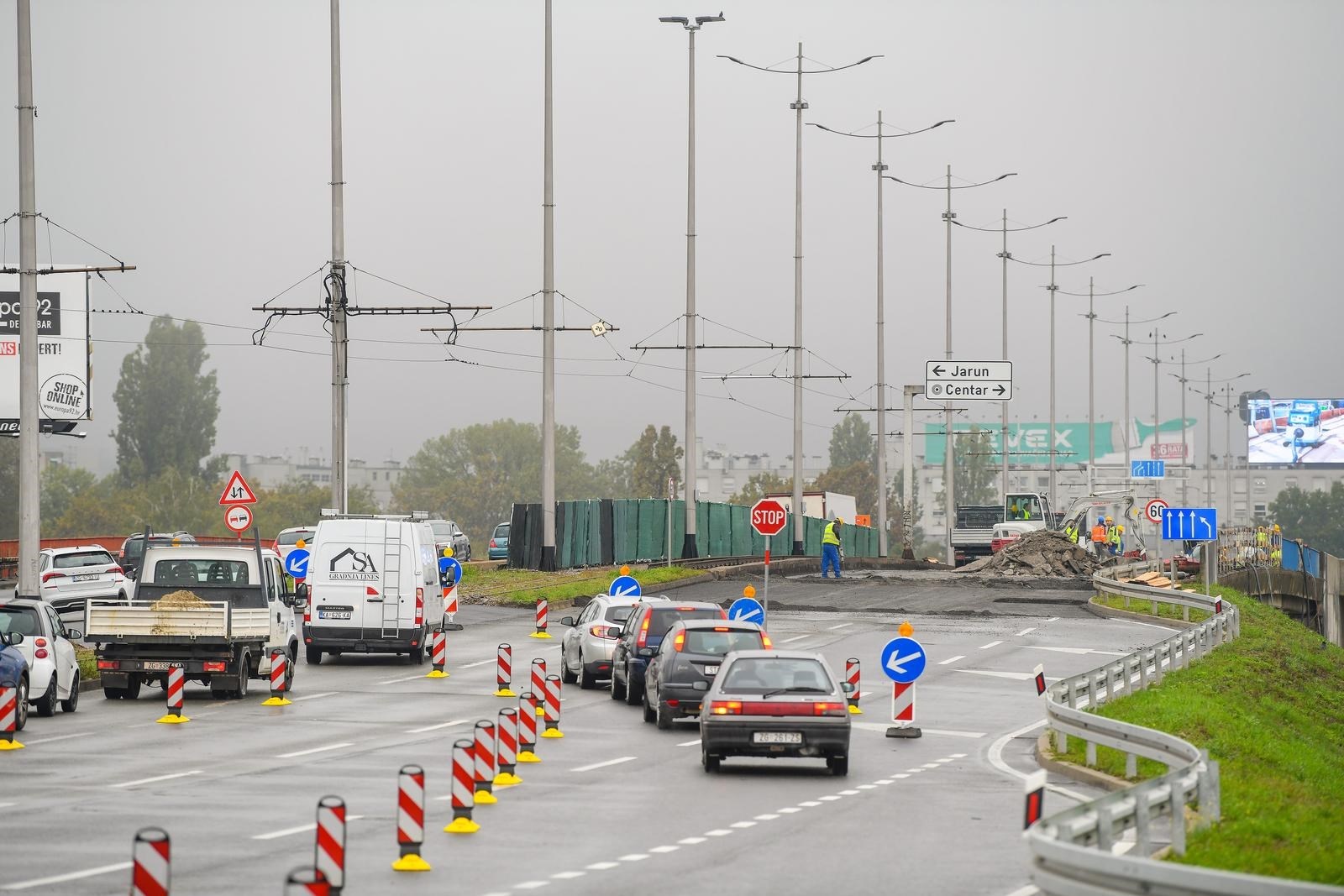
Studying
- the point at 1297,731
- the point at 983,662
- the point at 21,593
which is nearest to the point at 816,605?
the point at 983,662

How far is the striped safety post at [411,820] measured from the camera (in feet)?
40.6

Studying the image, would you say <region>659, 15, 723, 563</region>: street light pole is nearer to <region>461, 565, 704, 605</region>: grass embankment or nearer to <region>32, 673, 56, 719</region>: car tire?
<region>461, 565, 704, 605</region>: grass embankment

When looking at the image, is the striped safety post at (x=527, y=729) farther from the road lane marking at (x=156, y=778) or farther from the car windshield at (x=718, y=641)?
the car windshield at (x=718, y=641)

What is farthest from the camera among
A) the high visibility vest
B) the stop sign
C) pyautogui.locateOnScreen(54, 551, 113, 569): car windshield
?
the high visibility vest

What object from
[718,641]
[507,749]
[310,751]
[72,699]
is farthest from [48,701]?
[507,749]

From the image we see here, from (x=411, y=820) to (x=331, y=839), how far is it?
1949 mm

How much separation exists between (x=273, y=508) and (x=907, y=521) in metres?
77.8

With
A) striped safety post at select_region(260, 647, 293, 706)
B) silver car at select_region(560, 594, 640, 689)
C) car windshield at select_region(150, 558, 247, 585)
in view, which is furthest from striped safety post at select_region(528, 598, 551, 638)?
striped safety post at select_region(260, 647, 293, 706)

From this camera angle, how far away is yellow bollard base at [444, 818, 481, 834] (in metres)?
14.3

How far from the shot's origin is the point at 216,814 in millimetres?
15062

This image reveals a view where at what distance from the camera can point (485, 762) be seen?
16391 millimetres

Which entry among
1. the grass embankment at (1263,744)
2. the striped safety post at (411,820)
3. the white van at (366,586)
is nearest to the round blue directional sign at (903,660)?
the grass embankment at (1263,744)

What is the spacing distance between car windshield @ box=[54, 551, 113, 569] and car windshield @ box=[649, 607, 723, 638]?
21.8m

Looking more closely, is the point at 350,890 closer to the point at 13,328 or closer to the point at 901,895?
the point at 901,895
